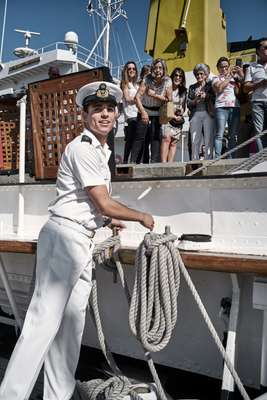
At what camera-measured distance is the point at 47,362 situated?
2.38m

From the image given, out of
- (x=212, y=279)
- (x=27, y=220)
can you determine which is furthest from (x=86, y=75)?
(x=212, y=279)

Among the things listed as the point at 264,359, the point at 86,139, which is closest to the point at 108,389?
the point at 264,359

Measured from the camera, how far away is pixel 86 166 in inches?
87.6

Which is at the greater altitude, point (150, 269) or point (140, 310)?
point (150, 269)

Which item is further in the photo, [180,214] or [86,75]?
Answer: [86,75]

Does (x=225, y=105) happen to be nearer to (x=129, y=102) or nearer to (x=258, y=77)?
(x=258, y=77)

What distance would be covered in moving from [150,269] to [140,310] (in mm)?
254

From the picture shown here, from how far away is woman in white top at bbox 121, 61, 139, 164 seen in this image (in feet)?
15.4

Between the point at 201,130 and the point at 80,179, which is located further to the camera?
the point at 201,130

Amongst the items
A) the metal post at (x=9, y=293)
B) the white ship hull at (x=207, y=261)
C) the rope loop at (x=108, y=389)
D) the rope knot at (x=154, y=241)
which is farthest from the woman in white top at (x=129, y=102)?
the rope loop at (x=108, y=389)

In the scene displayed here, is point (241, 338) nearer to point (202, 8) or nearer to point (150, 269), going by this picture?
point (150, 269)

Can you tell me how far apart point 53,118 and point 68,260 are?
1.64m

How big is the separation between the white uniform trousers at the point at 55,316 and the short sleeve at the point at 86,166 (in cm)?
29

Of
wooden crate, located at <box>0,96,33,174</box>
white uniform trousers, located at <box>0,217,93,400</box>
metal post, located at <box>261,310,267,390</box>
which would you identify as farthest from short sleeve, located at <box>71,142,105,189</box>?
wooden crate, located at <box>0,96,33,174</box>
